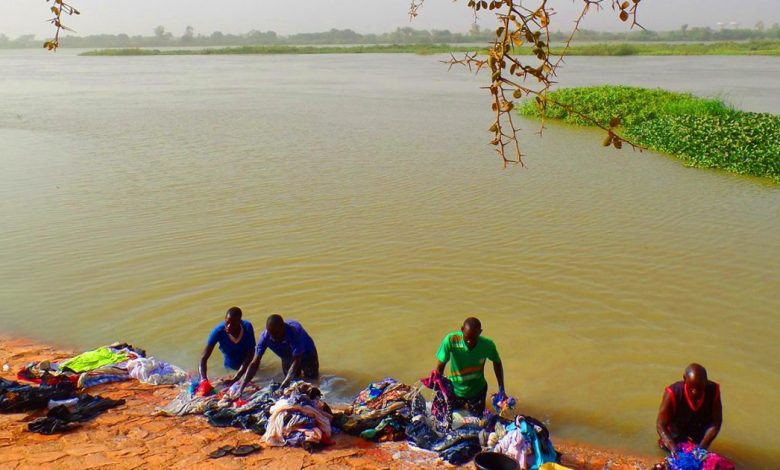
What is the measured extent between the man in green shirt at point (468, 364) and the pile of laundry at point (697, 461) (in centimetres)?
132

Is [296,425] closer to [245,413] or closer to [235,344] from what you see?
[245,413]

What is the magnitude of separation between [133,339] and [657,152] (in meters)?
13.6

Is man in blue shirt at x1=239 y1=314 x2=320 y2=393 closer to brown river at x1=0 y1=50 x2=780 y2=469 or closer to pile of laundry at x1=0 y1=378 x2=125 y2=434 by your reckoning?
brown river at x1=0 y1=50 x2=780 y2=469

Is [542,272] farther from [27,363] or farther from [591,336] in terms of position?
[27,363]

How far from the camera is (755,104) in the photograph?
84.9 feet

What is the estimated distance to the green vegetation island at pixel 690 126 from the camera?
586 inches

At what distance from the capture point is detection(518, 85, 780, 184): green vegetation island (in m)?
14.9

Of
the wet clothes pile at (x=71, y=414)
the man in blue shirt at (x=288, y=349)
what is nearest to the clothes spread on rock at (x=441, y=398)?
the man in blue shirt at (x=288, y=349)

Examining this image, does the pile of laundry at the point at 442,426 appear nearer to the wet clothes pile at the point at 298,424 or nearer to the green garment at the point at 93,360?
the wet clothes pile at the point at 298,424

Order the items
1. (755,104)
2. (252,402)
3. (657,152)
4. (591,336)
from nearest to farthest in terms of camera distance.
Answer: (252,402)
(591,336)
(657,152)
(755,104)

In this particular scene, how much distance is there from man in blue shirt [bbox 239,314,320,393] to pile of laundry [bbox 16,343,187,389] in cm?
94

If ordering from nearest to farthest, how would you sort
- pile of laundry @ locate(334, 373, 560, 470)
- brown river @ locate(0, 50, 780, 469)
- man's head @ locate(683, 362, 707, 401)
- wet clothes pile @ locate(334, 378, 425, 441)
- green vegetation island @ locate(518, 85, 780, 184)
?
1. man's head @ locate(683, 362, 707, 401)
2. pile of laundry @ locate(334, 373, 560, 470)
3. wet clothes pile @ locate(334, 378, 425, 441)
4. brown river @ locate(0, 50, 780, 469)
5. green vegetation island @ locate(518, 85, 780, 184)

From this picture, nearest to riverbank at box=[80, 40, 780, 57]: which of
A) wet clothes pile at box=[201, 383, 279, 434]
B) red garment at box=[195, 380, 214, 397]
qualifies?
red garment at box=[195, 380, 214, 397]

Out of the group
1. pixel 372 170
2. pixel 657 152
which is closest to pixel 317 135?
pixel 372 170
